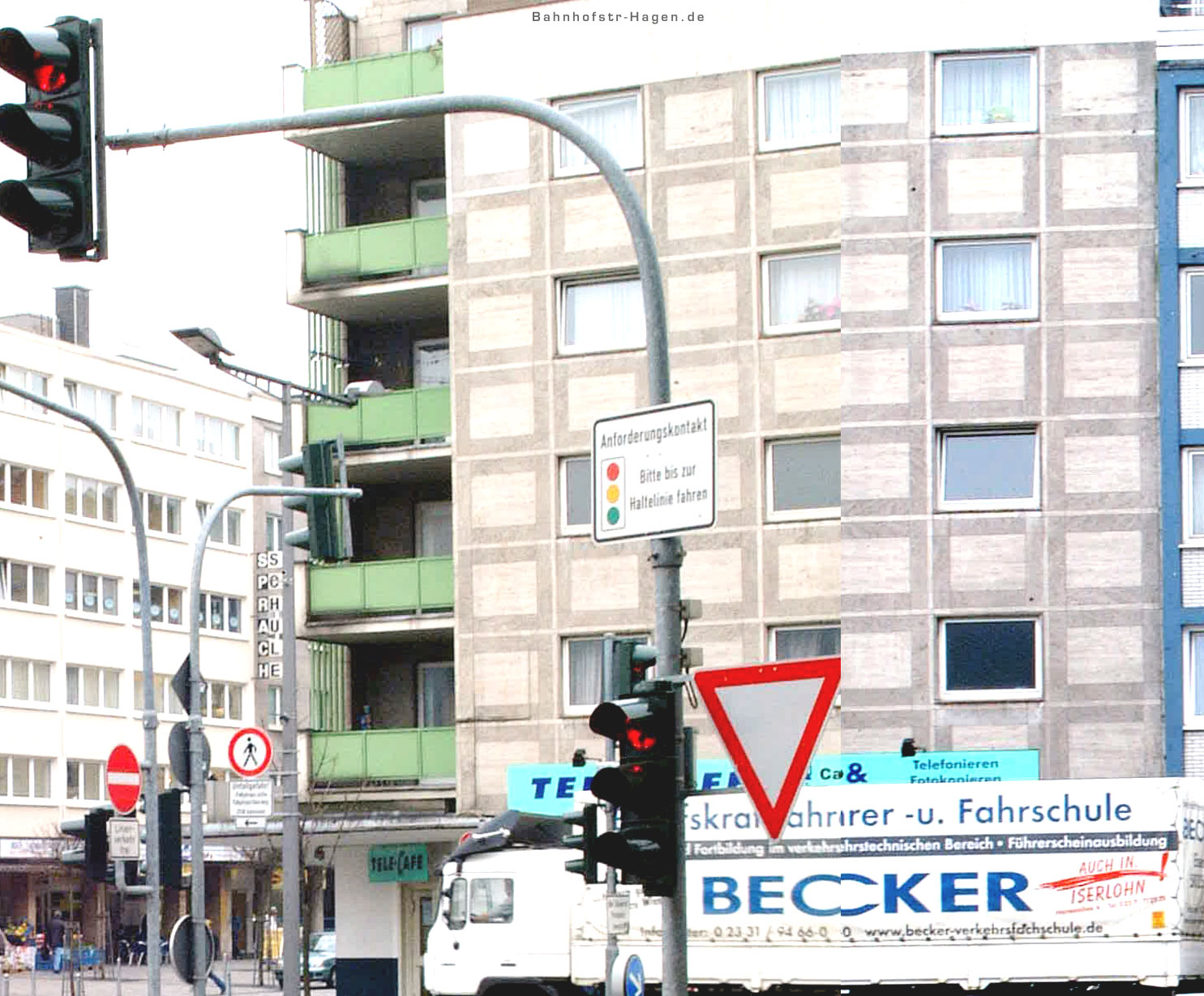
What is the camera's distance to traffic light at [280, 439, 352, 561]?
94.4 ft

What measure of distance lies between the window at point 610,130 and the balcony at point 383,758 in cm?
938

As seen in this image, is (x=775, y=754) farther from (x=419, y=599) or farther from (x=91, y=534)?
(x=91, y=534)

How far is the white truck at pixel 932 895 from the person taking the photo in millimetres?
29234

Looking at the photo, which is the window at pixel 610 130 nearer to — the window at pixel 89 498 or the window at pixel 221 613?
the window at pixel 89 498

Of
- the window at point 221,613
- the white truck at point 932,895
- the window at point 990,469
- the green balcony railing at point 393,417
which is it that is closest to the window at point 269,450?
the window at point 221,613

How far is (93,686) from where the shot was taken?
8988 cm

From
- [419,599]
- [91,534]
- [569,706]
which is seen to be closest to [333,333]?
[419,599]

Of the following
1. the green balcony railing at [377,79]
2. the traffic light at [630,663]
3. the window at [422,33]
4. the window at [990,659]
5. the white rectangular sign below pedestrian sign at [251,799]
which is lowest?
the white rectangular sign below pedestrian sign at [251,799]

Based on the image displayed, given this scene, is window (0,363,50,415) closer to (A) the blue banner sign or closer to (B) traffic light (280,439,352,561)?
(A) the blue banner sign

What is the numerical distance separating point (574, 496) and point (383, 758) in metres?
5.91

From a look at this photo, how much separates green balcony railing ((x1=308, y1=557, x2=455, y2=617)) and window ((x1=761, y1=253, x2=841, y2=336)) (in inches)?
278

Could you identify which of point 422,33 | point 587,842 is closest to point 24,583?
point 422,33

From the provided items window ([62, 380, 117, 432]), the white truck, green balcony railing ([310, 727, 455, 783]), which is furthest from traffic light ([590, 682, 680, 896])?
window ([62, 380, 117, 432])

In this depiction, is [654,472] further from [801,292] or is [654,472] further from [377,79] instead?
[377,79]
